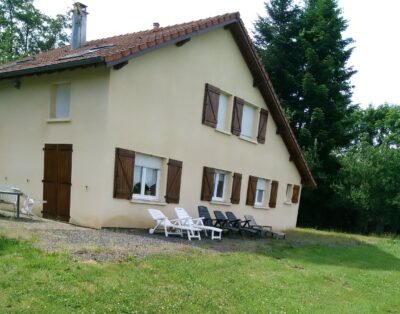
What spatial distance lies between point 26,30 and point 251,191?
2274 cm

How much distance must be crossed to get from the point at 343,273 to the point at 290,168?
11665mm

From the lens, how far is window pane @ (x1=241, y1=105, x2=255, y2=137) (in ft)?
57.6

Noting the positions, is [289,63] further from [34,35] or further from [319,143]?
[34,35]

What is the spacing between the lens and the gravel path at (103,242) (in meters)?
7.66

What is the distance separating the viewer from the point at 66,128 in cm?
1227

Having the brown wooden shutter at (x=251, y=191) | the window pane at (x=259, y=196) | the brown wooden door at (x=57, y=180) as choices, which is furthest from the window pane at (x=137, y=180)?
the window pane at (x=259, y=196)

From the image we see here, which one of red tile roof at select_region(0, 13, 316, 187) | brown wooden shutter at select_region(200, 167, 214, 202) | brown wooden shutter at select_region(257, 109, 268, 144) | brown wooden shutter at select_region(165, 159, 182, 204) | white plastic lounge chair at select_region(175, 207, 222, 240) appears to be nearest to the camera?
red tile roof at select_region(0, 13, 316, 187)

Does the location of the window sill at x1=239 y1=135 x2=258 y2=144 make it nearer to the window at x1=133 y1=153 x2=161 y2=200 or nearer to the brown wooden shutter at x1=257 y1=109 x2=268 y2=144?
the brown wooden shutter at x1=257 y1=109 x2=268 y2=144

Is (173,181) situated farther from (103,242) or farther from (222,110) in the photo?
(103,242)

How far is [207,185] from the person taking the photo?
605 inches

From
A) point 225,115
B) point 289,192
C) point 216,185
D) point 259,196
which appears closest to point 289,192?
point 289,192

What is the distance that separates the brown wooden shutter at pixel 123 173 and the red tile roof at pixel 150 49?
2.49 meters

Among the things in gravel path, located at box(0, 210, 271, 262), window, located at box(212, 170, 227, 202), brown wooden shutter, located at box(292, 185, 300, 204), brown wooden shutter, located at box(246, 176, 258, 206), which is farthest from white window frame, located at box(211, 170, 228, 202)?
brown wooden shutter, located at box(292, 185, 300, 204)

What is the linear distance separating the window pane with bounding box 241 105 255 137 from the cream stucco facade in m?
0.69
